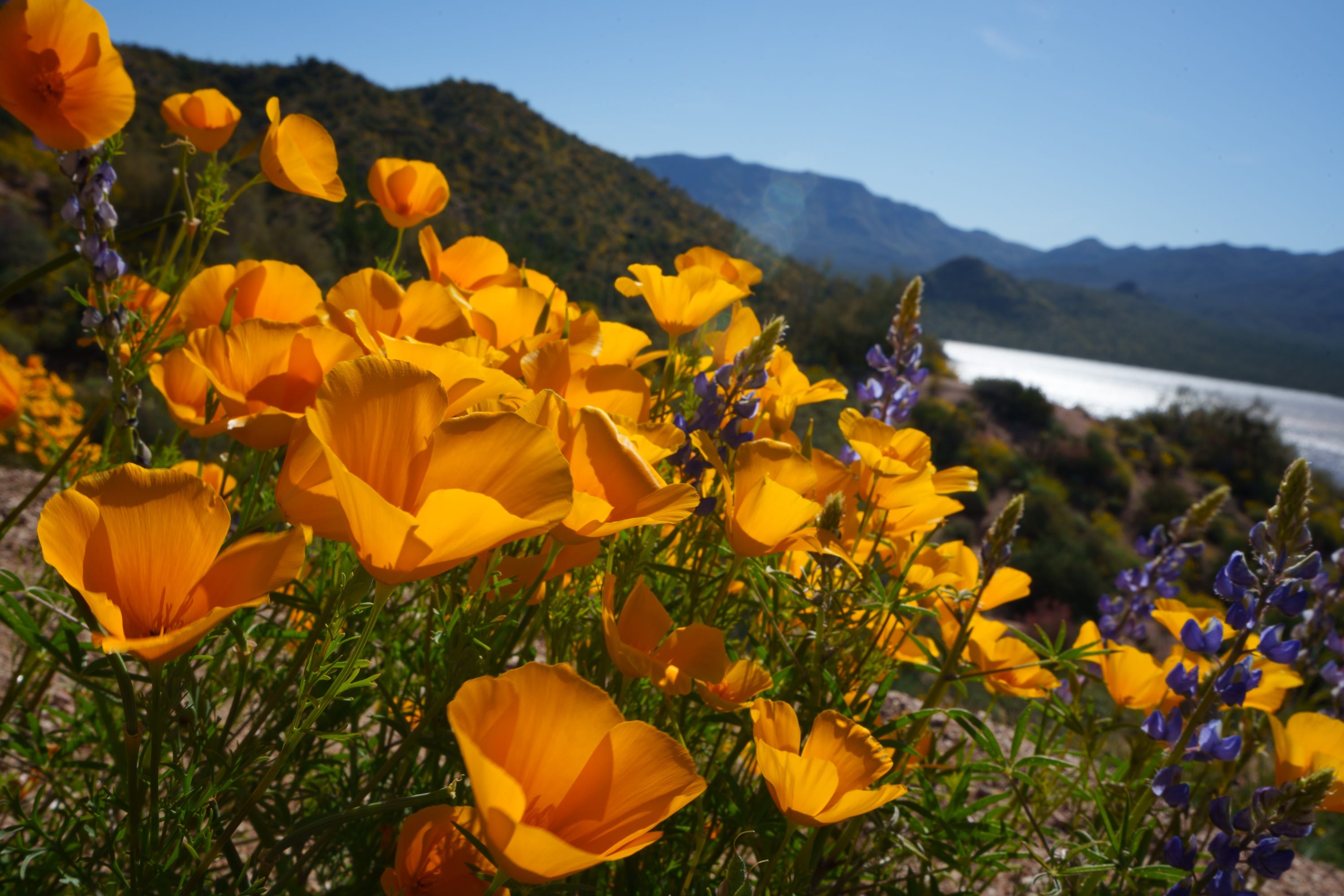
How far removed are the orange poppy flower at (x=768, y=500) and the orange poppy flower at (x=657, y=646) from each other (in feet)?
0.35

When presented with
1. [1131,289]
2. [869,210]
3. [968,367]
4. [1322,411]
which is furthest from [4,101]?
[869,210]

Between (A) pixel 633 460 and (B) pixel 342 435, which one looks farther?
(A) pixel 633 460

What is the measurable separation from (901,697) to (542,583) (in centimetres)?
325

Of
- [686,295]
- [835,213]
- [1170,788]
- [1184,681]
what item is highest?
[835,213]

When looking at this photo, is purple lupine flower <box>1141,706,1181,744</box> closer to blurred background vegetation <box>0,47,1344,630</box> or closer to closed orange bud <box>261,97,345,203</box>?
closed orange bud <box>261,97,345,203</box>

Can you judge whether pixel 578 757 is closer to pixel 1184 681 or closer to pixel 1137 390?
pixel 1184 681

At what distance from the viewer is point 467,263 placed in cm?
120

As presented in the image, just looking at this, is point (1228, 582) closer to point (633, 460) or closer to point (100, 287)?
point (633, 460)

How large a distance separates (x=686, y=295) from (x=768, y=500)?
1.41ft

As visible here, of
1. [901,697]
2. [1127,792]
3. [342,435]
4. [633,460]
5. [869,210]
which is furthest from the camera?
[869,210]

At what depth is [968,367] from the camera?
1528 inches

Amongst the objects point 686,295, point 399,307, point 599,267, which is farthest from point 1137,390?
point 399,307

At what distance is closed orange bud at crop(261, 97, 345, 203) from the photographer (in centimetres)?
93

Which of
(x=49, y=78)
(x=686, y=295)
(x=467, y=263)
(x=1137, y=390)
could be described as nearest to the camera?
(x=49, y=78)
